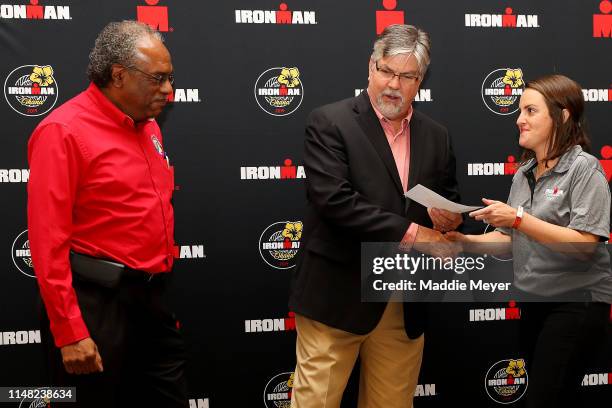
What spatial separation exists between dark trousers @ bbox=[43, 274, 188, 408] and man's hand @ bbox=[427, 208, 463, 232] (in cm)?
106

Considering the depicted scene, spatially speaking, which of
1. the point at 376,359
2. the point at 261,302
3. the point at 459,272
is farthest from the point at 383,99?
the point at 261,302

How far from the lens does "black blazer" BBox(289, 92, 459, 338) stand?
85.7 inches

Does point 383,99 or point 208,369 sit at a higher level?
point 383,99

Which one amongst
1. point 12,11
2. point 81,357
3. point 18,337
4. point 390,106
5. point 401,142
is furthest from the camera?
point 18,337

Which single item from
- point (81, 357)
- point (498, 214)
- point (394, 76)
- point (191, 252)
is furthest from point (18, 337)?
point (498, 214)

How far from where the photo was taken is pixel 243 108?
296cm

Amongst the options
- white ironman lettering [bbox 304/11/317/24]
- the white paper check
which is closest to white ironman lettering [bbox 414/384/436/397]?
the white paper check

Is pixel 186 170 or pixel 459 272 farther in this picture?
pixel 186 170

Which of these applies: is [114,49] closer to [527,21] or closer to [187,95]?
[187,95]

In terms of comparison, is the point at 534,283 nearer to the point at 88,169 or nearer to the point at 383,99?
the point at 383,99

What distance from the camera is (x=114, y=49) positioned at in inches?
79.6

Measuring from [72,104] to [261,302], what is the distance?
148cm

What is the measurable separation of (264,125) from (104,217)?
3.90 ft

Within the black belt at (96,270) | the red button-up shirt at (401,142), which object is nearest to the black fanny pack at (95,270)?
the black belt at (96,270)
